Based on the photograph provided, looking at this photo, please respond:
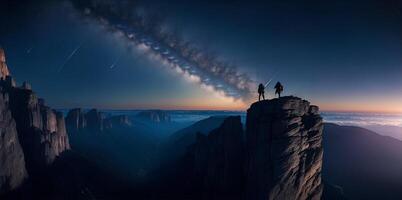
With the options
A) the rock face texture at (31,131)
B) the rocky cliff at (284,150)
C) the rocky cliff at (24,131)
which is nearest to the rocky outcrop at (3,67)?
the rocky cliff at (24,131)

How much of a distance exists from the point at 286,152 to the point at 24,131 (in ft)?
507

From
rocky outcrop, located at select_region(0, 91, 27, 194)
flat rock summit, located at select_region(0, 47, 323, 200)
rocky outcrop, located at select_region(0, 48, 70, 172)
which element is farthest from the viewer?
rocky outcrop, located at select_region(0, 48, 70, 172)

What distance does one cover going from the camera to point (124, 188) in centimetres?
15438

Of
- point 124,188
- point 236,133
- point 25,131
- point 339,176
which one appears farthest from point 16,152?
point 339,176

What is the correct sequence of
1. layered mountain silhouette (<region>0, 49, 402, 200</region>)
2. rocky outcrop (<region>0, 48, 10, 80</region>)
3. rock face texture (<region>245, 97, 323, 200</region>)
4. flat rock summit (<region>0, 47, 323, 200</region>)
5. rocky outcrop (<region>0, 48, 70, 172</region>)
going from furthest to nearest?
rocky outcrop (<region>0, 48, 10, 80</region>), rocky outcrop (<region>0, 48, 70, 172</region>), layered mountain silhouette (<region>0, 49, 402, 200</region>), flat rock summit (<region>0, 47, 323, 200</region>), rock face texture (<region>245, 97, 323, 200</region>)

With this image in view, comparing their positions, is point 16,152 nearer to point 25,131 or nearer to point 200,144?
point 25,131

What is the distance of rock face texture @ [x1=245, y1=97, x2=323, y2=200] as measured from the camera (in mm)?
68875

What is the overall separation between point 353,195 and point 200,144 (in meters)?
105

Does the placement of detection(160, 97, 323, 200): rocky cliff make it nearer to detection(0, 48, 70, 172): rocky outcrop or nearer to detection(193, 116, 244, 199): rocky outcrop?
detection(193, 116, 244, 199): rocky outcrop

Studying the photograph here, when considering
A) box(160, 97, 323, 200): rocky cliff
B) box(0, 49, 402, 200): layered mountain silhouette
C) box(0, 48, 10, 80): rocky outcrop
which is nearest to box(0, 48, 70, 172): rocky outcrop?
box(0, 49, 402, 200): layered mountain silhouette

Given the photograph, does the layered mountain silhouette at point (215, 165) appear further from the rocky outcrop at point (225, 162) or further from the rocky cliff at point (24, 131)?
the rocky cliff at point (24, 131)

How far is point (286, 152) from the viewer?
69.2m

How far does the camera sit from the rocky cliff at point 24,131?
4904 inches

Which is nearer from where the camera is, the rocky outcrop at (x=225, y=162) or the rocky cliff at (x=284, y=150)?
the rocky cliff at (x=284, y=150)
